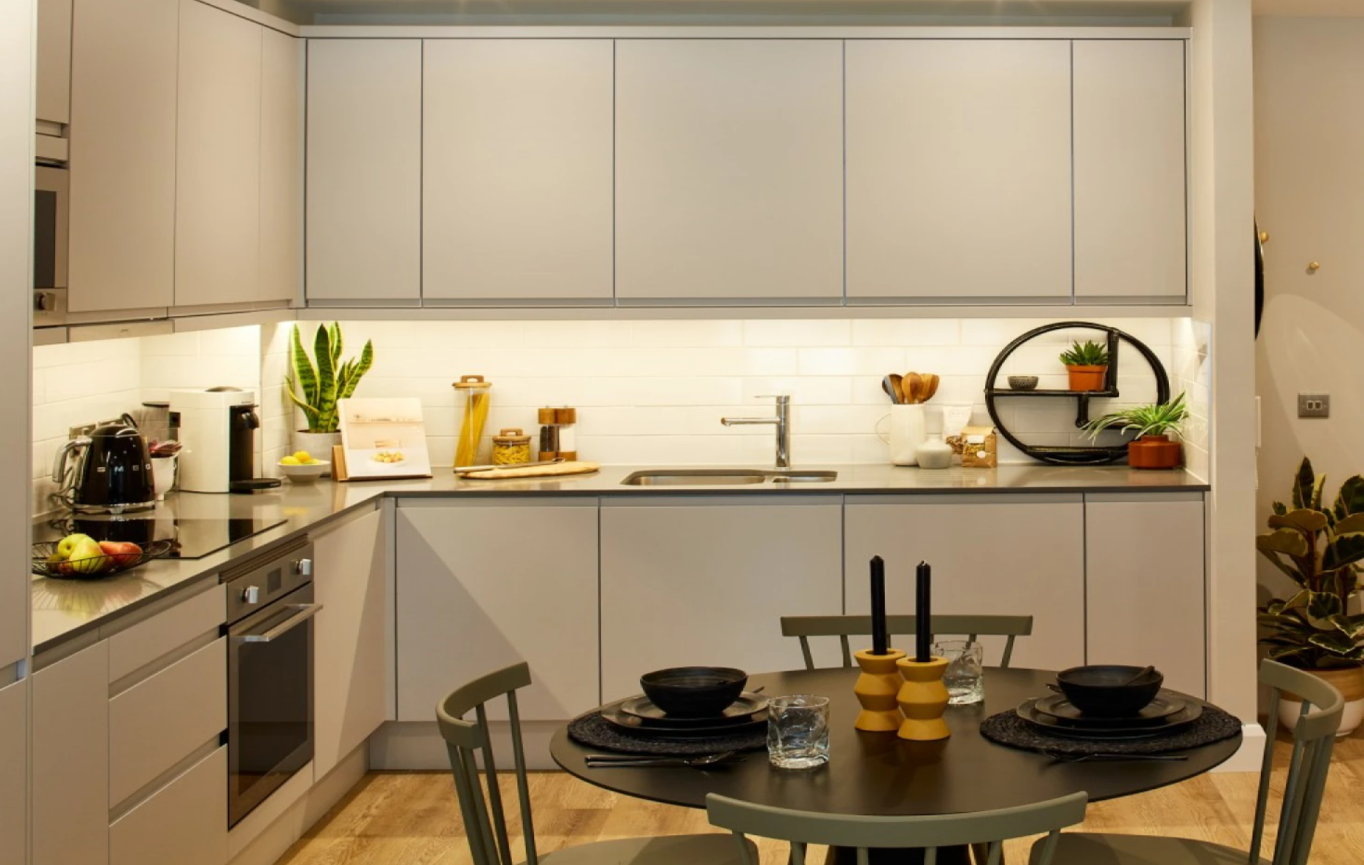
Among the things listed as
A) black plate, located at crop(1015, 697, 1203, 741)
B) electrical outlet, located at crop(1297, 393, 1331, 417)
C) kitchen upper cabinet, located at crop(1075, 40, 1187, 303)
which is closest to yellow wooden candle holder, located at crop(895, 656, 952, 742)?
black plate, located at crop(1015, 697, 1203, 741)

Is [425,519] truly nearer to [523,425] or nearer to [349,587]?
[349,587]

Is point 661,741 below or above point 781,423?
below

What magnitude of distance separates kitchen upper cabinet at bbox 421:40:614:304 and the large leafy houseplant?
2516 millimetres

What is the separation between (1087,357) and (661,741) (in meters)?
3.38

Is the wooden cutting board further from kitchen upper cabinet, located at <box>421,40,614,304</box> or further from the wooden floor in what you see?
the wooden floor

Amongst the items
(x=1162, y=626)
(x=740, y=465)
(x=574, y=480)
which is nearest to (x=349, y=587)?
(x=574, y=480)

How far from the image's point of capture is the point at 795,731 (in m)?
2.71

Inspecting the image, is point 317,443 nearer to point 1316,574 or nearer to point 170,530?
point 170,530

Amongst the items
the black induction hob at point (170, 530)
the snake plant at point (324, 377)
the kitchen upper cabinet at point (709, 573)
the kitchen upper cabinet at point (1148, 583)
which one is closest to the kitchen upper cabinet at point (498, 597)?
the kitchen upper cabinet at point (709, 573)

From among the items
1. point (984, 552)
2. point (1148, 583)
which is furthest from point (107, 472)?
point (1148, 583)

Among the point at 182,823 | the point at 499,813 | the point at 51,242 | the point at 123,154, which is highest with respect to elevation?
the point at 123,154

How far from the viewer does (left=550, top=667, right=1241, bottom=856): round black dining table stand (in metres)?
2.52

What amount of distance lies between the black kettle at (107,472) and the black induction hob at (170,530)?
47mm

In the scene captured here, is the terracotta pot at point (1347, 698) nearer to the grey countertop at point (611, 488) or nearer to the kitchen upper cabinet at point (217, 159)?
the grey countertop at point (611, 488)
